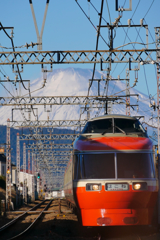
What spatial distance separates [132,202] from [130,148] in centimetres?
170

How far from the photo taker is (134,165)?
514 inches

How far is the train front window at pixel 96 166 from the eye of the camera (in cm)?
1300

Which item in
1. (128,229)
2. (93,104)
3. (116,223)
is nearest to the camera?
(116,223)

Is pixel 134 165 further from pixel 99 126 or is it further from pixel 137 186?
pixel 99 126

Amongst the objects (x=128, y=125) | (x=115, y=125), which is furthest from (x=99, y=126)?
(x=128, y=125)

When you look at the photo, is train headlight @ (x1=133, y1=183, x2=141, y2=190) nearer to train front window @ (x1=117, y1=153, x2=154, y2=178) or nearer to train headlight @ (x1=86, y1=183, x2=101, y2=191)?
train front window @ (x1=117, y1=153, x2=154, y2=178)

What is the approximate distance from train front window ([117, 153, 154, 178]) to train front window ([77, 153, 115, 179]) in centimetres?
26

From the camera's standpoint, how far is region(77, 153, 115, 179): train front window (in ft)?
42.7

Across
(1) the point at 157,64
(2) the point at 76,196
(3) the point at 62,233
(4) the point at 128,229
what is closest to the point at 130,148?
(2) the point at 76,196

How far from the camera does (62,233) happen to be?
1612 centimetres

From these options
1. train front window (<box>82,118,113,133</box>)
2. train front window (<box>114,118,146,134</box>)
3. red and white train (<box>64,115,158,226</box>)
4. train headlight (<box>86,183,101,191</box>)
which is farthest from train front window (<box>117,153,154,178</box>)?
train front window (<box>82,118,113,133</box>)

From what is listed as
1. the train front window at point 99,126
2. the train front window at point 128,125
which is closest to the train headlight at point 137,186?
the train front window at point 128,125

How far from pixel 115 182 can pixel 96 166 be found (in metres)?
0.81

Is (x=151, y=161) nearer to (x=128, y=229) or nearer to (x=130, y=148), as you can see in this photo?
(x=130, y=148)
